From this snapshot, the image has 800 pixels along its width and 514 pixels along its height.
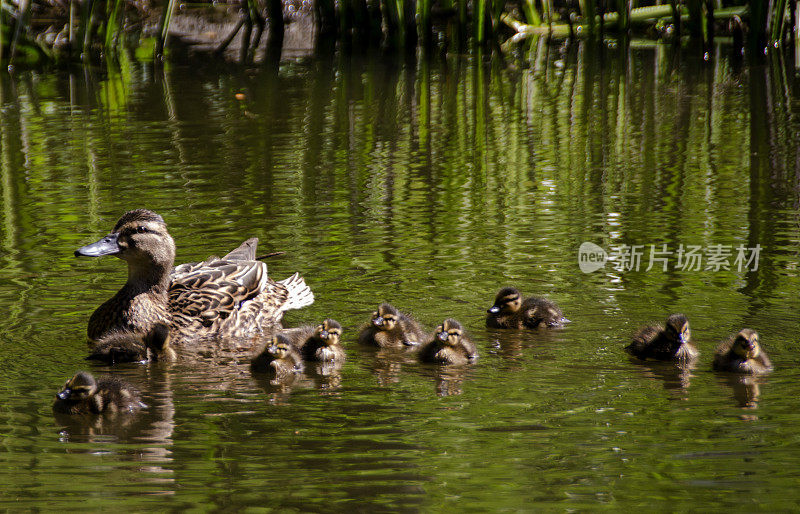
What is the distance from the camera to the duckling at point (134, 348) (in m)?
5.37

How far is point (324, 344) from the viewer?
5328mm

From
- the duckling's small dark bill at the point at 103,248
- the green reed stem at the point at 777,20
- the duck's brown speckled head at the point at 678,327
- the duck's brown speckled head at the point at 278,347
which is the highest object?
the green reed stem at the point at 777,20

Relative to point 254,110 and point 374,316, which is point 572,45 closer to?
point 254,110

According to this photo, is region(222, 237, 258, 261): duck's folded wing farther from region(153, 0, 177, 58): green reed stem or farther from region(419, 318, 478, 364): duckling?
region(153, 0, 177, 58): green reed stem

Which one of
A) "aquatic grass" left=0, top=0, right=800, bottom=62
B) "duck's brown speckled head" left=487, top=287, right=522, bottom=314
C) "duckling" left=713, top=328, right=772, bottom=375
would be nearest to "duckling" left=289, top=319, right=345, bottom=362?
"duck's brown speckled head" left=487, top=287, right=522, bottom=314

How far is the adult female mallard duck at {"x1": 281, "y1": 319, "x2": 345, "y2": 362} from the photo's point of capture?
5.28m

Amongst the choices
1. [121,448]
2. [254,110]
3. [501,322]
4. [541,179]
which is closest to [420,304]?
[501,322]

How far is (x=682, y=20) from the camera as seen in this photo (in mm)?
16641

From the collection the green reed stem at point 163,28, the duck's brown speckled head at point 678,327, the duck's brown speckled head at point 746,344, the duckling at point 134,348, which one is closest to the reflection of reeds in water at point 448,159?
the green reed stem at point 163,28

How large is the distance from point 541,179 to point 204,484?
16.9 feet

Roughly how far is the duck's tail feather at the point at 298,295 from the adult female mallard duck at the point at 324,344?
2.69 feet

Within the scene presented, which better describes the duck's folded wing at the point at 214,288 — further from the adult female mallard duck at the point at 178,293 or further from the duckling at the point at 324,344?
the duckling at the point at 324,344

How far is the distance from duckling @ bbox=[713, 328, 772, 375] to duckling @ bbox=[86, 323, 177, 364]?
254 centimetres

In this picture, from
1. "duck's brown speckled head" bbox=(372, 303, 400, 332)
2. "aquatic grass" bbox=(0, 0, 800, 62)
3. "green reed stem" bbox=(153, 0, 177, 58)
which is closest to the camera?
"duck's brown speckled head" bbox=(372, 303, 400, 332)
